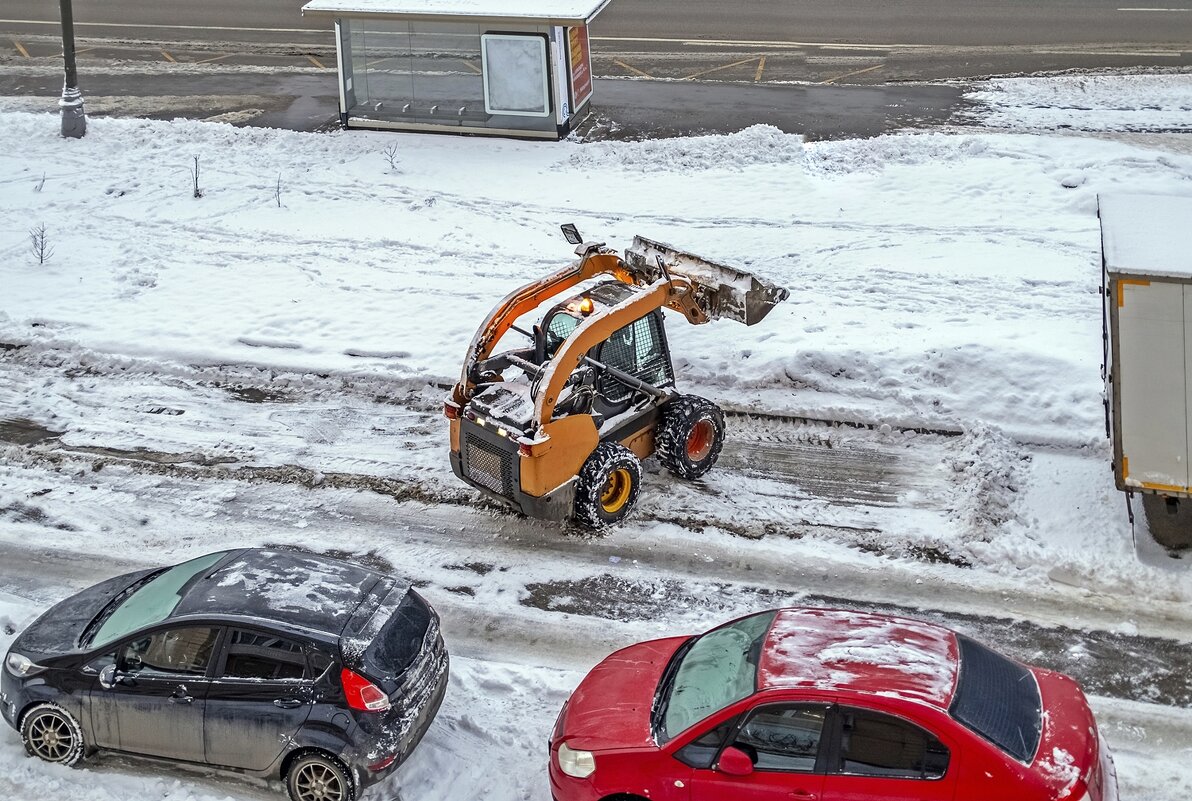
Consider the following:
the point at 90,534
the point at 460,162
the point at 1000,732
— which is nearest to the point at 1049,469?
the point at 1000,732

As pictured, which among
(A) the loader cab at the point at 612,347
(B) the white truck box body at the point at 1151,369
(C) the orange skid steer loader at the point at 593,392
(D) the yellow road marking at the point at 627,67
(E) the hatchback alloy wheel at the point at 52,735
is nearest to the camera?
(E) the hatchback alloy wheel at the point at 52,735

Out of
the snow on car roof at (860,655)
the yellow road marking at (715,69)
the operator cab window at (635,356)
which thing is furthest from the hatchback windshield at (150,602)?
the yellow road marking at (715,69)

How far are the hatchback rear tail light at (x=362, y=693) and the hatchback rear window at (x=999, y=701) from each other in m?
3.87

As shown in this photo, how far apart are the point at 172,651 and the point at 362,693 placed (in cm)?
150

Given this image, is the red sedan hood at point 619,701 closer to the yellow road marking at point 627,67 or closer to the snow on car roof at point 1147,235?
the snow on car roof at point 1147,235

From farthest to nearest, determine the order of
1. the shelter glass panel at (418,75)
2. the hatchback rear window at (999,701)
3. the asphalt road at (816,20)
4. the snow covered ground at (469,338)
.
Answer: the asphalt road at (816,20)
the shelter glass panel at (418,75)
the snow covered ground at (469,338)
the hatchback rear window at (999,701)

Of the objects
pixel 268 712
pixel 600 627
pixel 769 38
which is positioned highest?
pixel 769 38

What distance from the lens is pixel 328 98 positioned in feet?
84.7

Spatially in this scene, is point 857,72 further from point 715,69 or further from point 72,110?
point 72,110

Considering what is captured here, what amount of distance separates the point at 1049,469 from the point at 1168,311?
9.47 feet

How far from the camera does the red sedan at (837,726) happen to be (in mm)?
7641

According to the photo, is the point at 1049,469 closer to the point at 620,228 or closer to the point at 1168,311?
the point at 1168,311

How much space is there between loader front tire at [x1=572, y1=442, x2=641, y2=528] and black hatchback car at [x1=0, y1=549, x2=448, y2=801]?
2971mm

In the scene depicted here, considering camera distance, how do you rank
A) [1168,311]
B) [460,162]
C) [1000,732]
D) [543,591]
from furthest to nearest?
[460,162]
[543,591]
[1168,311]
[1000,732]
